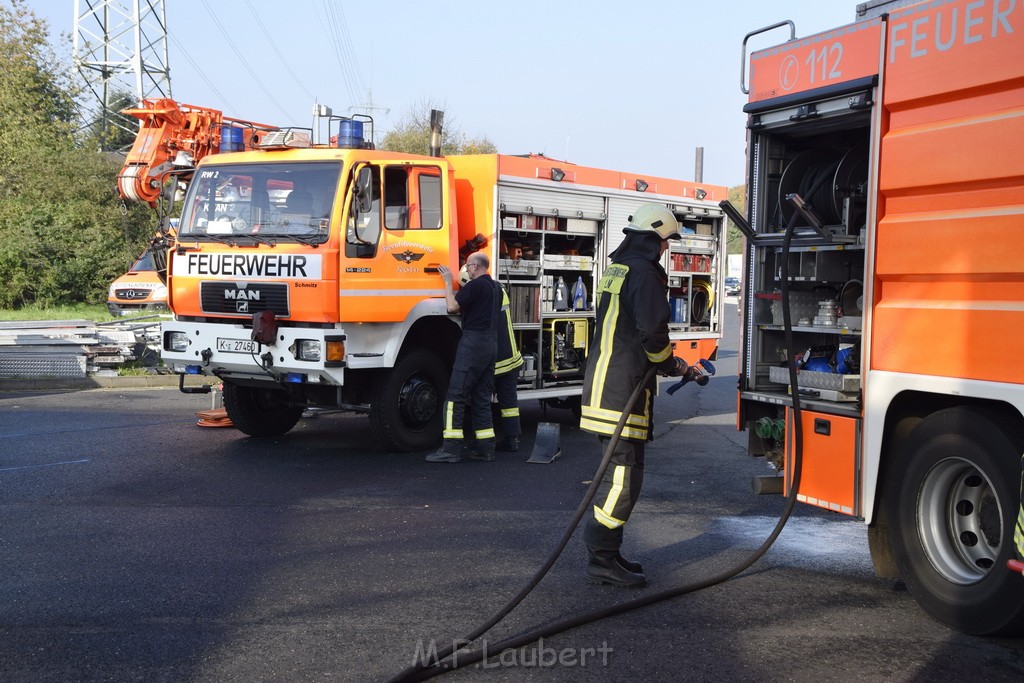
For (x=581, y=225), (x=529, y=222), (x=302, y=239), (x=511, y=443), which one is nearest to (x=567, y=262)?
(x=581, y=225)

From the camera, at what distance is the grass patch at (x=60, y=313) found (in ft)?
68.5

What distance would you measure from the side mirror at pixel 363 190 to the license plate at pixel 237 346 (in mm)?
1472

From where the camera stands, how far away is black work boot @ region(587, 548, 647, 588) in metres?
5.31

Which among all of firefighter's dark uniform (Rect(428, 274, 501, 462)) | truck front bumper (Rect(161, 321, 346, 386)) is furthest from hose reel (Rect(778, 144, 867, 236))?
truck front bumper (Rect(161, 321, 346, 386))

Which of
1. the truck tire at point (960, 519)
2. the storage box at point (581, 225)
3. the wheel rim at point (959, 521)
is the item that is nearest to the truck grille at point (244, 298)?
the storage box at point (581, 225)

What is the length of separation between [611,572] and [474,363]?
398 cm

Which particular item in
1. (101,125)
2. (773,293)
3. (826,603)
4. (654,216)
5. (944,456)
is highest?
(101,125)

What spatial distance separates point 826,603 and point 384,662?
7.50ft

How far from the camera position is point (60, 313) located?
22562 mm

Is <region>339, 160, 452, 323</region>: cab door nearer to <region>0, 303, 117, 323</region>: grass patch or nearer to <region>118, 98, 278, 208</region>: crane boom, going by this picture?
<region>118, 98, 278, 208</region>: crane boom

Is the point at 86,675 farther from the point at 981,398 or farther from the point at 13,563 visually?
the point at 981,398

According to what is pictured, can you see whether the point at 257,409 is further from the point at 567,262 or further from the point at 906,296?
the point at 906,296

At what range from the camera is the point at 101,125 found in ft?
116

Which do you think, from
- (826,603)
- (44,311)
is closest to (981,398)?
(826,603)
